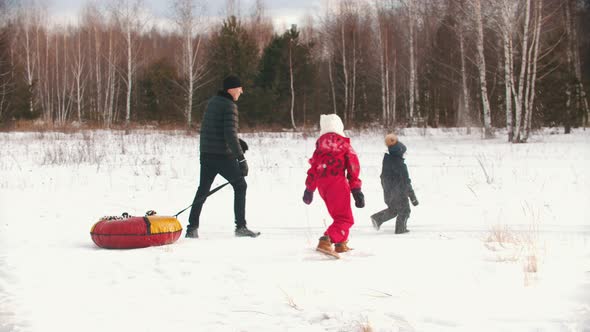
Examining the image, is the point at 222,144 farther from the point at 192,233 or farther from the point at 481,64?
the point at 481,64

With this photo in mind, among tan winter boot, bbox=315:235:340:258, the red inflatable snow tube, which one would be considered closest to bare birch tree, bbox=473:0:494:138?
tan winter boot, bbox=315:235:340:258

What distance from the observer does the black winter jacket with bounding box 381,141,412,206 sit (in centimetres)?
675

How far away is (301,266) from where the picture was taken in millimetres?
4934

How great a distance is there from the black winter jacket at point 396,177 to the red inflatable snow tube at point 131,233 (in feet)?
8.83

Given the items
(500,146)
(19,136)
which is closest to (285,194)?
(500,146)

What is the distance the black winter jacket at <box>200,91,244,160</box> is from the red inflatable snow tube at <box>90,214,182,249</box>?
3.42 feet

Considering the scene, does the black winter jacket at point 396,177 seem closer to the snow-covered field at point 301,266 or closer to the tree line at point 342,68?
the snow-covered field at point 301,266

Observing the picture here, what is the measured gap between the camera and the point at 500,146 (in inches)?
712

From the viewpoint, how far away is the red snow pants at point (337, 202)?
5297 mm

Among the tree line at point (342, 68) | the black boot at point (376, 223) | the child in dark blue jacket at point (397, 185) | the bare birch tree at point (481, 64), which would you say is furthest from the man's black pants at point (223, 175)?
the tree line at point (342, 68)

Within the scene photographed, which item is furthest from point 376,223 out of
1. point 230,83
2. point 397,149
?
point 230,83

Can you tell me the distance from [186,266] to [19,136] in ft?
71.6

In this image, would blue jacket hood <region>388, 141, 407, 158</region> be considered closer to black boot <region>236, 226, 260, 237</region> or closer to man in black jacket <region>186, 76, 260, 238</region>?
man in black jacket <region>186, 76, 260, 238</region>

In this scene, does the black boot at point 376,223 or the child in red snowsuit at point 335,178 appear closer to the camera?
the child in red snowsuit at point 335,178
